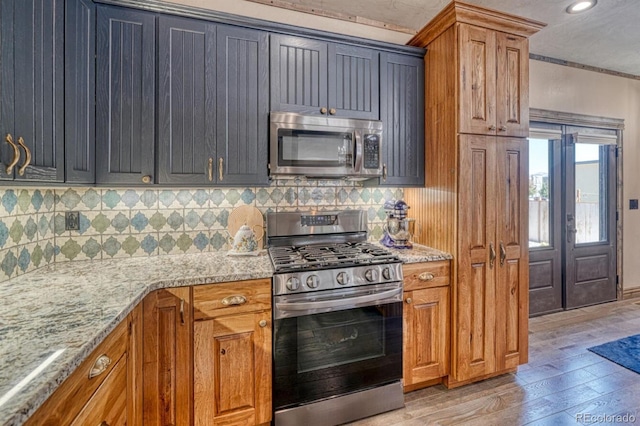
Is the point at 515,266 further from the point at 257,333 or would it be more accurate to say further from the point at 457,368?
the point at 257,333

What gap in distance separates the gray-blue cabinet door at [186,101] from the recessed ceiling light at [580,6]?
9.34 feet

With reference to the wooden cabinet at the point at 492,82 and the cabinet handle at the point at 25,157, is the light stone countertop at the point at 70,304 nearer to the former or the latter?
the cabinet handle at the point at 25,157

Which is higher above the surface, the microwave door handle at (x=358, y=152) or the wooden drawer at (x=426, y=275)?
the microwave door handle at (x=358, y=152)

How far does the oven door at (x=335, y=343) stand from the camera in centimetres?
181

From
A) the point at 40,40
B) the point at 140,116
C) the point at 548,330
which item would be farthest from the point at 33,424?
the point at 548,330

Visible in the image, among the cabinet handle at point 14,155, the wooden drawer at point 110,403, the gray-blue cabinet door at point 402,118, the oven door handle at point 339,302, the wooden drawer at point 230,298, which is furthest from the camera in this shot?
the gray-blue cabinet door at point 402,118

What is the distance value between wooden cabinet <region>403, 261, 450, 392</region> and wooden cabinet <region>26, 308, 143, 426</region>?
157cm

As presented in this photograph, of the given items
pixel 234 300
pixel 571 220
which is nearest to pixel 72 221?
pixel 234 300

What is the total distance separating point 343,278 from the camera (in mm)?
1913

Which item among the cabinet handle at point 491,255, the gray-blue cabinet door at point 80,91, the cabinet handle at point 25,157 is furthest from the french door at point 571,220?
the cabinet handle at point 25,157

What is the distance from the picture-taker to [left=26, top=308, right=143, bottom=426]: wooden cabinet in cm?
84

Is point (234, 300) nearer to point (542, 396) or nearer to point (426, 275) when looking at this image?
point (426, 275)

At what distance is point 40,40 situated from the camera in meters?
1.35

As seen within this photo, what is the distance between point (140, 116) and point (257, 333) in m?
1.45
